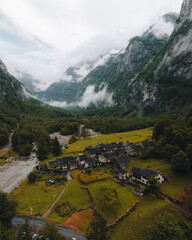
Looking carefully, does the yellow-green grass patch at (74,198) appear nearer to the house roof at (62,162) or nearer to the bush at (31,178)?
the house roof at (62,162)

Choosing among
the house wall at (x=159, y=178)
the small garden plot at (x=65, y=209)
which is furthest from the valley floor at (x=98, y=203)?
the house wall at (x=159, y=178)

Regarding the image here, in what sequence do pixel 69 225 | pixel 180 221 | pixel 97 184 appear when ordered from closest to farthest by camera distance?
pixel 180 221 → pixel 69 225 → pixel 97 184

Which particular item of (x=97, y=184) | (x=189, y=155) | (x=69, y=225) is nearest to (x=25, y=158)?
(x=97, y=184)

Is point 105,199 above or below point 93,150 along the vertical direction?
below

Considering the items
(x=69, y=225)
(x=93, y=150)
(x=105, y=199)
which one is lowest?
(x=69, y=225)

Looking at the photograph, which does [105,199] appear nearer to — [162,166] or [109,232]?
[109,232]

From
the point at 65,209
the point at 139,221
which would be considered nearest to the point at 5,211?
the point at 65,209

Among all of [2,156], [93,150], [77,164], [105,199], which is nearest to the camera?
[105,199]
